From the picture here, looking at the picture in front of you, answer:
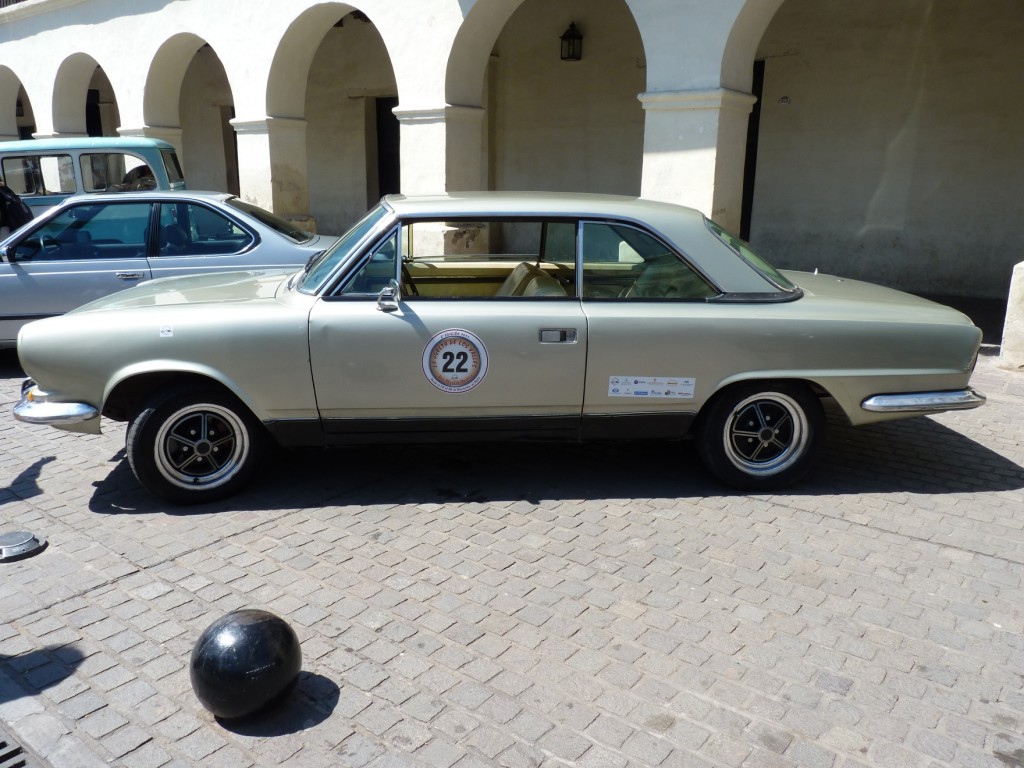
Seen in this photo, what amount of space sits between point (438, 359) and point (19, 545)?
2.20 meters

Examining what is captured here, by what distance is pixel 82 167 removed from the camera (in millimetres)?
9781

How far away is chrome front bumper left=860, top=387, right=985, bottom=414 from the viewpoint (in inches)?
178

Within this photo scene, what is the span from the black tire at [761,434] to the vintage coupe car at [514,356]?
1cm

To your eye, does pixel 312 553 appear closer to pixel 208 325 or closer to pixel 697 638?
pixel 208 325

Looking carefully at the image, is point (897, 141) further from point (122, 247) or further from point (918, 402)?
point (122, 247)

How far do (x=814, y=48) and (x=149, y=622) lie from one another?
36.1 feet

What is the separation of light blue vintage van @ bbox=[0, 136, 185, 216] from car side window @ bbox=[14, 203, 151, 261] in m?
2.89

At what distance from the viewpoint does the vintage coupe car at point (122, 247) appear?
22.5 feet

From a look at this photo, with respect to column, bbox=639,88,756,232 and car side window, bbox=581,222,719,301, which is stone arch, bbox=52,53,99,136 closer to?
Result: column, bbox=639,88,756,232

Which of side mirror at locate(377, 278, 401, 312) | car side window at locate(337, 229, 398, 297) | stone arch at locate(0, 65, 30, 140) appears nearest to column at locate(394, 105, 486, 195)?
car side window at locate(337, 229, 398, 297)

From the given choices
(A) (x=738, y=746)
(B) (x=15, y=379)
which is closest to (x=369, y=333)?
(A) (x=738, y=746)

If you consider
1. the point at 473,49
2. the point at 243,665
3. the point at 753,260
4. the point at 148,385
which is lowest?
the point at 243,665

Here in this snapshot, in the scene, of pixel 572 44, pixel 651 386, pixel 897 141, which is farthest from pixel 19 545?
pixel 572 44

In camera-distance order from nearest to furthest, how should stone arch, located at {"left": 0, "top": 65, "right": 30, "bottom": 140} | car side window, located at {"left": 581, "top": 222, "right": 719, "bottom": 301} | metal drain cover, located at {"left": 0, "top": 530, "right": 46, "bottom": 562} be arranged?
metal drain cover, located at {"left": 0, "top": 530, "right": 46, "bottom": 562}
car side window, located at {"left": 581, "top": 222, "right": 719, "bottom": 301}
stone arch, located at {"left": 0, "top": 65, "right": 30, "bottom": 140}
